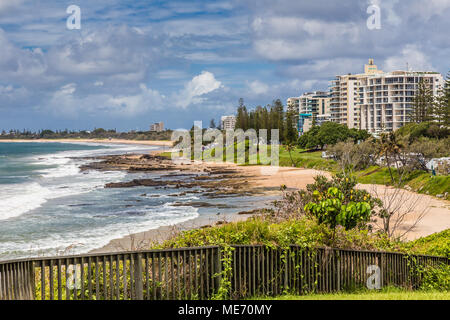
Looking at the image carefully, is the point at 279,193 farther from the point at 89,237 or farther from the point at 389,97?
the point at 389,97

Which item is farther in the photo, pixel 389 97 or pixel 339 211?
pixel 389 97

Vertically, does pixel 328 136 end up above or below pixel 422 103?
below

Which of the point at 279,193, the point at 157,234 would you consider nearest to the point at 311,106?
the point at 279,193

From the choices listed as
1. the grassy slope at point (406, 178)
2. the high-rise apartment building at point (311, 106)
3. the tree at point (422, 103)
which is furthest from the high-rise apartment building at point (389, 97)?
the grassy slope at point (406, 178)

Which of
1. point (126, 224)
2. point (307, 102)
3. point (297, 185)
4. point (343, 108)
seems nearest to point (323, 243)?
point (126, 224)

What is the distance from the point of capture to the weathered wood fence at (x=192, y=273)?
697 centimetres

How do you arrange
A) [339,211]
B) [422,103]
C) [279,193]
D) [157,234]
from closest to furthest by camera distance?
1. [339,211]
2. [157,234]
3. [279,193]
4. [422,103]

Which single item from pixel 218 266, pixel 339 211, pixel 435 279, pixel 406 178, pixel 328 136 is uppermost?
pixel 328 136

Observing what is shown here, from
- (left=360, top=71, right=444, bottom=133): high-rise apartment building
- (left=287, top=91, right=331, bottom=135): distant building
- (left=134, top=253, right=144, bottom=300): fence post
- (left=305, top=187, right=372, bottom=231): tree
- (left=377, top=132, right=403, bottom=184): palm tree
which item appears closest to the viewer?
(left=134, top=253, right=144, bottom=300): fence post

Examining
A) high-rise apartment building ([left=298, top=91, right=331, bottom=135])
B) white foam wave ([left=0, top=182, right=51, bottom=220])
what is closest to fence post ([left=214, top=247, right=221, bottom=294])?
→ white foam wave ([left=0, top=182, right=51, bottom=220])

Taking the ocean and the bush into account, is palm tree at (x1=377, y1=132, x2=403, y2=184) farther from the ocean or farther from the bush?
the bush

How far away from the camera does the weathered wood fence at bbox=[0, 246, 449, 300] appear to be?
22.9ft

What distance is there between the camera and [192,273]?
26.8 feet
